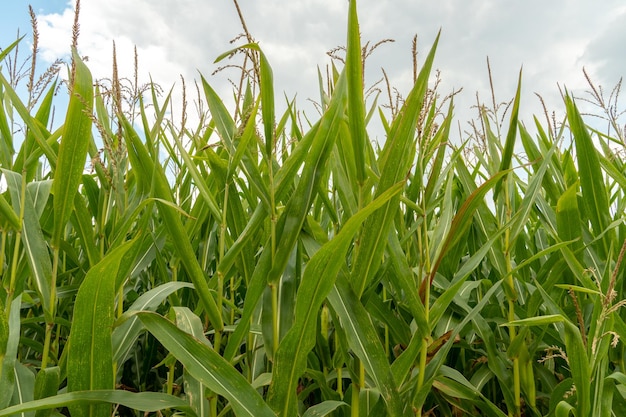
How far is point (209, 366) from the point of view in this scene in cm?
89

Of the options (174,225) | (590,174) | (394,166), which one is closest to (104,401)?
(174,225)

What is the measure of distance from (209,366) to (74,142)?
1.75 feet

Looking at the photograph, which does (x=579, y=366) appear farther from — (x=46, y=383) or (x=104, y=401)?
(x=46, y=383)

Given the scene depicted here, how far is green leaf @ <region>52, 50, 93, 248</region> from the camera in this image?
1.02 metres

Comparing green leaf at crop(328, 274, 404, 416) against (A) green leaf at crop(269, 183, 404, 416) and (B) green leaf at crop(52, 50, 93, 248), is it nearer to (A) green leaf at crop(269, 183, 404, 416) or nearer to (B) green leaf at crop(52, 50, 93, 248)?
(A) green leaf at crop(269, 183, 404, 416)

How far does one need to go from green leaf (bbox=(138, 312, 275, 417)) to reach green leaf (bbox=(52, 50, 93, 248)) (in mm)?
346

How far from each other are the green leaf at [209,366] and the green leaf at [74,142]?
13.6 inches

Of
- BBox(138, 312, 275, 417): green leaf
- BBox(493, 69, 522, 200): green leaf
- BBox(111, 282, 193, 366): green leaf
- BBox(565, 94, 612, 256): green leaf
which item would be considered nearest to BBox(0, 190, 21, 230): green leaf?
BBox(111, 282, 193, 366): green leaf

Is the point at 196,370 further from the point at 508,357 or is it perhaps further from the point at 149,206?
the point at 508,357

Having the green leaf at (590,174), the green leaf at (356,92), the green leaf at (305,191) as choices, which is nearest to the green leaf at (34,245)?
the green leaf at (305,191)

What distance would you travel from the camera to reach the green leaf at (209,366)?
877 millimetres

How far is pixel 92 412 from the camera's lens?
97 cm

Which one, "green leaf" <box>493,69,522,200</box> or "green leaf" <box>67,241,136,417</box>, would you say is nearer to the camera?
"green leaf" <box>67,241,136,417</box>

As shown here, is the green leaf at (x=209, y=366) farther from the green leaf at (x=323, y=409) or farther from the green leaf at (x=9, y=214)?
the green leaf at (x=9, y=214)
